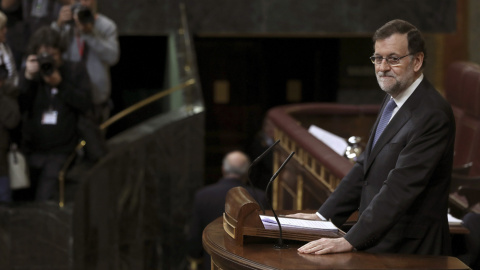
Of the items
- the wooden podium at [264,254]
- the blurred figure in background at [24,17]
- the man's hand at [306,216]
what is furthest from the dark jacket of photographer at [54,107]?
the wooden podium at [264,254]

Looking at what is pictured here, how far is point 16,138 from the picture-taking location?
654 cm

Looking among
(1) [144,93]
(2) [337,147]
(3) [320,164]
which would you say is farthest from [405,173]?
(1) [144,93]

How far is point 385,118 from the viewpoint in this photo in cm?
322

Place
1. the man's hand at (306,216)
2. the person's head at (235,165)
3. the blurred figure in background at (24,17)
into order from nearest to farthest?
the man's hand at (306,216) → the person's head at (235,165) → the blurred figure in background at (24,17)

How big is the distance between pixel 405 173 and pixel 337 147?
136 inches

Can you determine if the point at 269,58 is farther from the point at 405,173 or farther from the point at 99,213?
the point at 405,173

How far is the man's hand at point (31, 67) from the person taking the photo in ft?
20.6

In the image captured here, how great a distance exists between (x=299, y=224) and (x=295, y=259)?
321 mm

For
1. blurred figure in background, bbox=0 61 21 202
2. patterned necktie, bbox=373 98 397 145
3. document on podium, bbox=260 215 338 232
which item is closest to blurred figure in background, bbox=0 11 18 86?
blurred figure in background, bbox=0 61 21 202

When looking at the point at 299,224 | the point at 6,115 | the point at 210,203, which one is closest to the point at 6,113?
the point at 6,115

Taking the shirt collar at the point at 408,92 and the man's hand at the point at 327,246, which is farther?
the shirt collar at the point at 408,92

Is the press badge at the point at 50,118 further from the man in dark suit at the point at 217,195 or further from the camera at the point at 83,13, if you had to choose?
the man in dark suit at the point at 217,195

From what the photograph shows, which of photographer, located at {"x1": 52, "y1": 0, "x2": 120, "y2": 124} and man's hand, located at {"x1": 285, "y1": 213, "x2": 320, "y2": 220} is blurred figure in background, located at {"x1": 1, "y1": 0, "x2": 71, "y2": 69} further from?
man's hand, located at {"x1": 285, "y1": 213, "x2": 320, "y2": 220}

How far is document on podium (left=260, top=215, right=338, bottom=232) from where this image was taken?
312 centimetres
